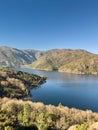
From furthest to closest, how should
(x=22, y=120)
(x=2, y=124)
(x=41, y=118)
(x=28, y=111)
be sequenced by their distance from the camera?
(x=28, y=111) → (x=22, y=120) → (x=41, y=118) → (x=2, y=124)

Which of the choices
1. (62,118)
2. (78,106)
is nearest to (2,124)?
(62,118)

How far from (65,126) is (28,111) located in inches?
832

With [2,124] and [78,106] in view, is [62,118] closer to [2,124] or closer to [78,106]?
[2,124]

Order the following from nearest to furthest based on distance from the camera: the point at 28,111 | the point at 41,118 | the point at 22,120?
1. the point at 41,118
2. the point at 22,120
3. the point at 28,111

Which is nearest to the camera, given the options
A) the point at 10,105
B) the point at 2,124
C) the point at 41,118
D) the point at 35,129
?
the point at 2,124

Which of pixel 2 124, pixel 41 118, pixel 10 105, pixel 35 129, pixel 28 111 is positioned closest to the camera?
pixel 2 124

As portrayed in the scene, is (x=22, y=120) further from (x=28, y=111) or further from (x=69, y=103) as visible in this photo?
(x=69, y=103)

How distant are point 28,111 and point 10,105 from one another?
51.8 ft

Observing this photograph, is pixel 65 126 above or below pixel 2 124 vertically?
below

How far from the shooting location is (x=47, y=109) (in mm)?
123312

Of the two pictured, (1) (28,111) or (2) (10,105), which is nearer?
(1) (28,111)

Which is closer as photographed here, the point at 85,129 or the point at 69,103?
the point at 85,129

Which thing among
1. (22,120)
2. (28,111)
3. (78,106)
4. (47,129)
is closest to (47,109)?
(28,111)

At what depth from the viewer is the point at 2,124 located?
71750 mm
